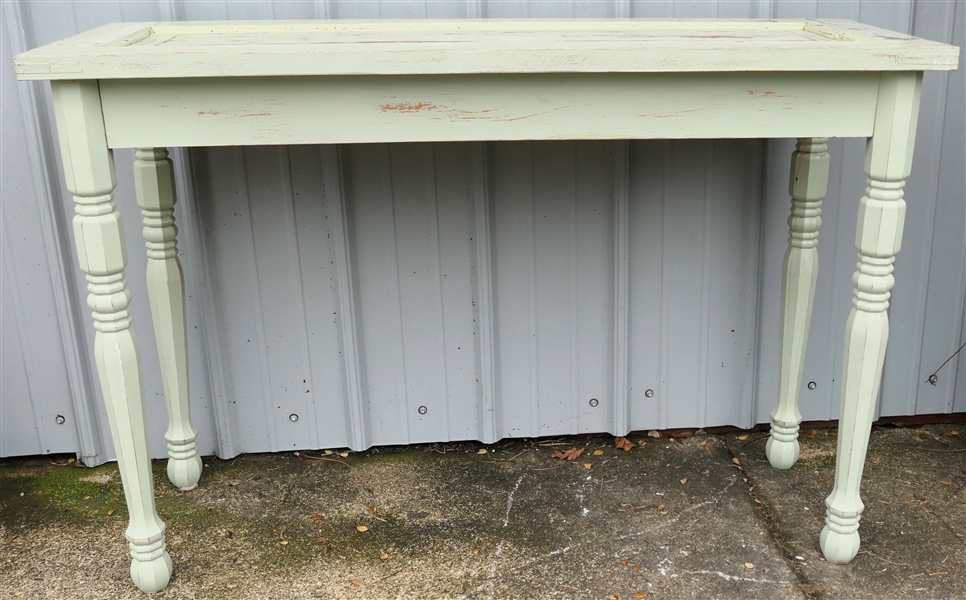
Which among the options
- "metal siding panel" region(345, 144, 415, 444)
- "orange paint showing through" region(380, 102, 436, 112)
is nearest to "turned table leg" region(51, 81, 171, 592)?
"orange paint showing through" region(380, 102, 436, 112)

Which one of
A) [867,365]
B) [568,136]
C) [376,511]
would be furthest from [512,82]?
[376,511]

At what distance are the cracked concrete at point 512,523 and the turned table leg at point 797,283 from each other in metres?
0.11

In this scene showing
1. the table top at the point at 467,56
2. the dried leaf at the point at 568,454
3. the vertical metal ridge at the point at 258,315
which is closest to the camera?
the table top at the point at 467,56

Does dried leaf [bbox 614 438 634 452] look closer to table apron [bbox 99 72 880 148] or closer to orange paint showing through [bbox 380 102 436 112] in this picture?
table apron [bbox 99 72 880 148]

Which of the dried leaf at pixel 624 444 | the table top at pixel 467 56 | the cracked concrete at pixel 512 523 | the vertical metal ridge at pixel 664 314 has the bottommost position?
the dried leaf at pixel 624 444

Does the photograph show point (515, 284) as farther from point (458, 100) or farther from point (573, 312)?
point (458, 100)

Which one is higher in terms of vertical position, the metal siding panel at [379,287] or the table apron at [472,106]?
the table apron at [472,106]

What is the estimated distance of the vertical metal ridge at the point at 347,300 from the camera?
2.35 meters

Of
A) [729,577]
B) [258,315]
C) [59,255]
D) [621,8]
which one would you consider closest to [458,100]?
[621,8]

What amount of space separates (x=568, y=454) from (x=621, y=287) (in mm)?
508

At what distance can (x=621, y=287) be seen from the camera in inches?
97.5

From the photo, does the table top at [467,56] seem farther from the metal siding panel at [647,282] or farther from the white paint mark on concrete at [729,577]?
the white paint mark on concrete at [729,577]

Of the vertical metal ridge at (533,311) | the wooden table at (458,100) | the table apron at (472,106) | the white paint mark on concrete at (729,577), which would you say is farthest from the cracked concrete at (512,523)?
the table apron at (472,106)

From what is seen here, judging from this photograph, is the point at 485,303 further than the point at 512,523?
Yes
